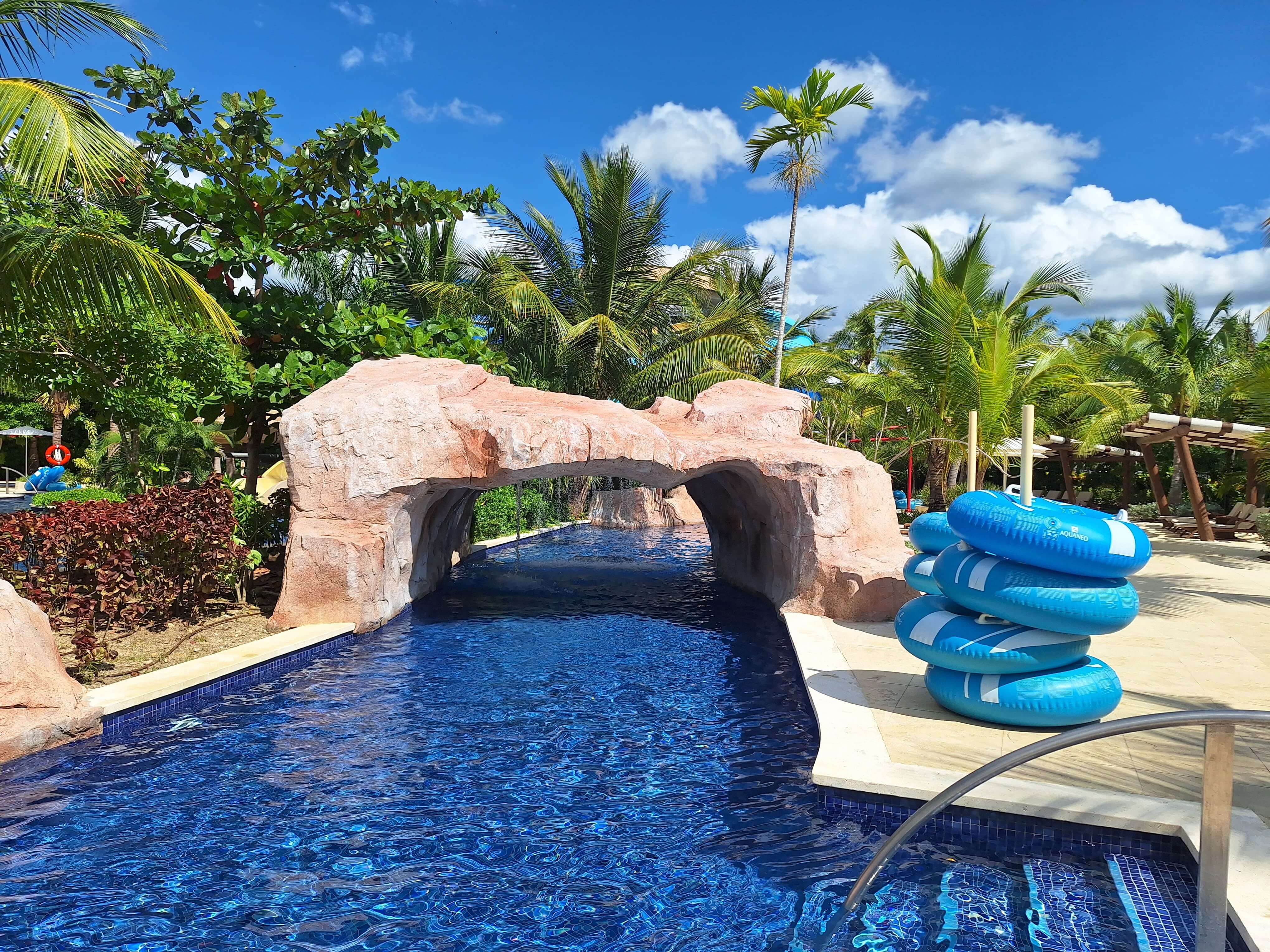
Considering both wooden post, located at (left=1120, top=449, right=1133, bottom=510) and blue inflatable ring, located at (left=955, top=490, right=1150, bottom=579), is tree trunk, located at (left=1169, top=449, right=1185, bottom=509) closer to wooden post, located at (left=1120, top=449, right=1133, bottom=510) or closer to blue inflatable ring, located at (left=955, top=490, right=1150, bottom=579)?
wooden post, located at (left=1120, top=449, right=1133, bottom=510)

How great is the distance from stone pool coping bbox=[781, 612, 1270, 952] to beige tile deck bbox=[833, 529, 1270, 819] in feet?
0.50

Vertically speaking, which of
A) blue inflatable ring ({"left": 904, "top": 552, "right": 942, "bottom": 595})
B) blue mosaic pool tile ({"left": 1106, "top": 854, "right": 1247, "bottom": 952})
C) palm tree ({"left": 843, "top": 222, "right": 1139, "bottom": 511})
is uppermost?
palm tree ({"left": 843, "top": 222, "right": 1139, "bottom": 511})

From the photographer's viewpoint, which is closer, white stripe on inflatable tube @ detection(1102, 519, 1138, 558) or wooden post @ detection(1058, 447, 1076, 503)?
white stripe on inflatable tube @ detection(1102, 519, 1138, 558)

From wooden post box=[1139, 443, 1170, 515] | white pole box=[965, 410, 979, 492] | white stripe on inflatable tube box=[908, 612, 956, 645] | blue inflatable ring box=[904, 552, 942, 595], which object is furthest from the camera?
wooden post box=[1139, 443, 1170, 515]

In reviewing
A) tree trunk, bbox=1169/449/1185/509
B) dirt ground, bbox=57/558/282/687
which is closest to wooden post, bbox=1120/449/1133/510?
tree trunk, bbox=1169/449/1185/509

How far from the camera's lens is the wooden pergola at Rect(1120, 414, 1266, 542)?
56.7 feet

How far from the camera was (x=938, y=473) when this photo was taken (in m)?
17.2

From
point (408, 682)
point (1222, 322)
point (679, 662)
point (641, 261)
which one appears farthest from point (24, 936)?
point (1222, 322)

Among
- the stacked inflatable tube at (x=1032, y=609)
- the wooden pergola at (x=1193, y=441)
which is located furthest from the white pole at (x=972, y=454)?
the wooden pergola at (x=1193, y=441)

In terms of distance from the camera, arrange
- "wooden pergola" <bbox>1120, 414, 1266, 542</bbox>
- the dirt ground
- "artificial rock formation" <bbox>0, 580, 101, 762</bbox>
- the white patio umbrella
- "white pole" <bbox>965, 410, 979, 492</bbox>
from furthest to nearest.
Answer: the white patio umbrella < "wooden pergola" <bbox>1120, 414, 1266, 542</bbox> < the dirt ground < "white pole" <bbox>965, 410, 979, 492</bbox> < "artificial rock formation" <bbox>0, 580, 101, 762</bbox>

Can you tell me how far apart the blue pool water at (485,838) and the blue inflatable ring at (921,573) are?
1.46 meters

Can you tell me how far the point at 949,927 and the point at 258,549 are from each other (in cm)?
933

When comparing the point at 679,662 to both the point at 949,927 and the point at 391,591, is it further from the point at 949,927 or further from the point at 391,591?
the point at 949,927

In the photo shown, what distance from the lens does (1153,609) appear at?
10.4m
